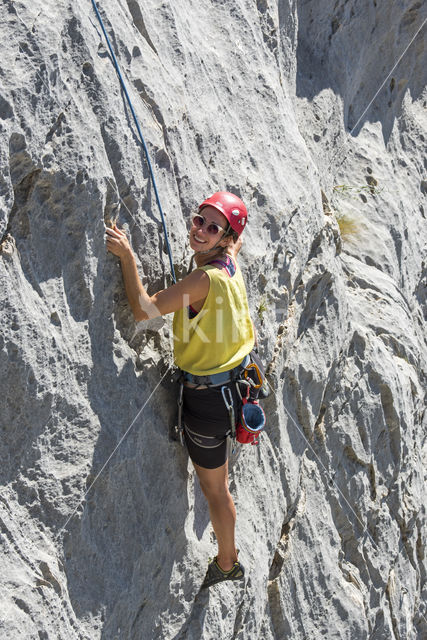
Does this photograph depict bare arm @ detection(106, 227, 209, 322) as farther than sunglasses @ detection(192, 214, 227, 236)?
No

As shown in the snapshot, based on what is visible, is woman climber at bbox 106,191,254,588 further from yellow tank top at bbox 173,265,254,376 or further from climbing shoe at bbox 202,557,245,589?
climbing shoe at bbox 202,557,245,589

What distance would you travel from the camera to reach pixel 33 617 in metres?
3.33

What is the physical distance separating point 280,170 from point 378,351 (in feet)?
8.00

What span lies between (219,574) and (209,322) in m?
1.86

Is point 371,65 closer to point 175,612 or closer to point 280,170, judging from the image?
point 280,170

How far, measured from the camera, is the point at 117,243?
12.7 feet

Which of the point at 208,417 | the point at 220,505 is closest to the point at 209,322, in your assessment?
the point at 208,417

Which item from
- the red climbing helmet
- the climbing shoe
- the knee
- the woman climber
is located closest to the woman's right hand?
the woman climber

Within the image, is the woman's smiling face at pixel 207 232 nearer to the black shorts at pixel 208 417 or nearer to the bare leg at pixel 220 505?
the black shorts at pixel 208 417

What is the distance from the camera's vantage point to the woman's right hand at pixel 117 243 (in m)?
3.86

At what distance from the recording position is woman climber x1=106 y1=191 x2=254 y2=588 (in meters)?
3.92

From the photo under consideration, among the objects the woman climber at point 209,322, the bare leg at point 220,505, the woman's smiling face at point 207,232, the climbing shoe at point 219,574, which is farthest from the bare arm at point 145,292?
the climbing shoe at point 219,574

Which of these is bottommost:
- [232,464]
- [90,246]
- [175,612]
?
[175,612]

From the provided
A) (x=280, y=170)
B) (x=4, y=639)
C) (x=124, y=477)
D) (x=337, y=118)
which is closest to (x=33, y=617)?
(x=4, y=639)
